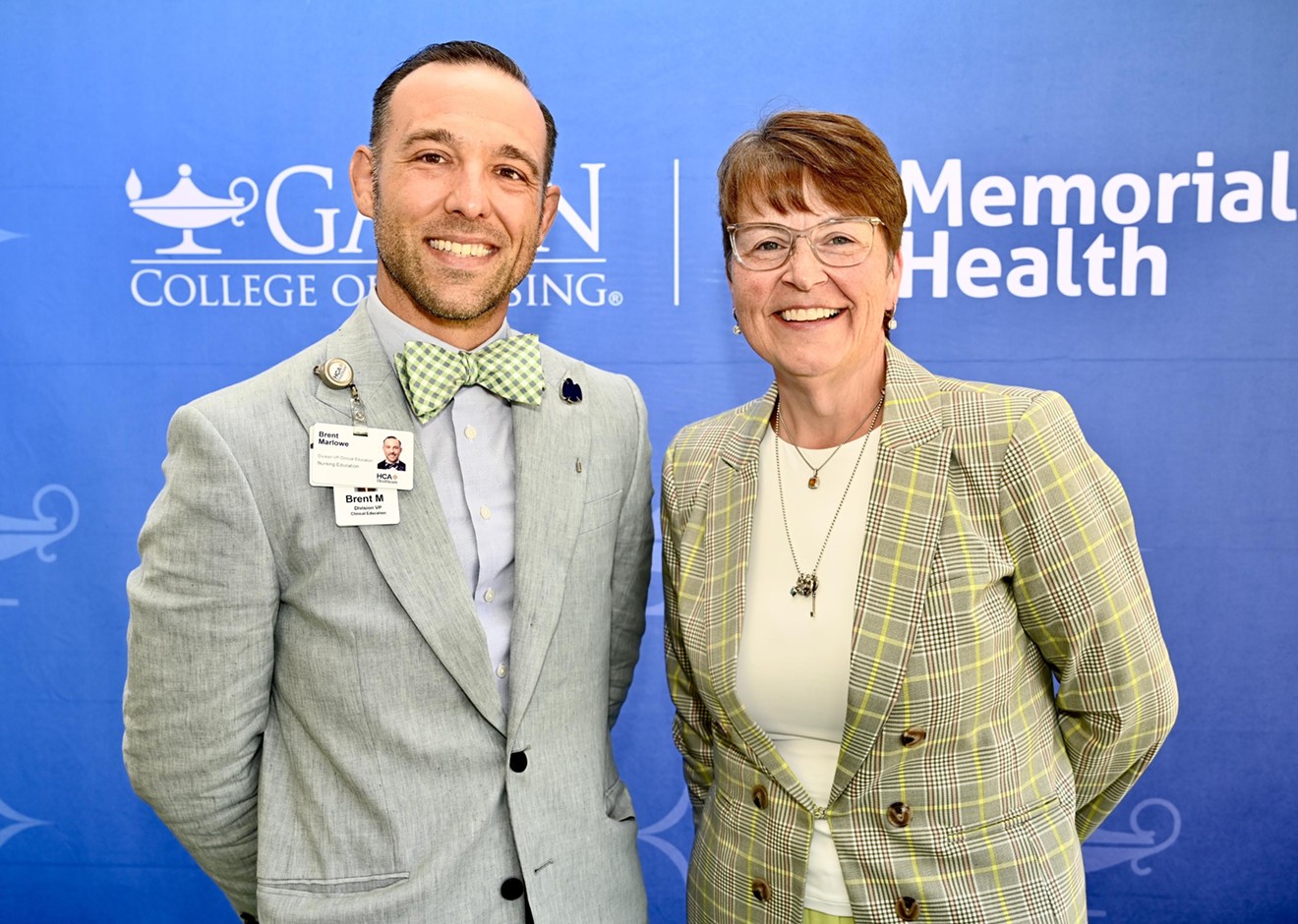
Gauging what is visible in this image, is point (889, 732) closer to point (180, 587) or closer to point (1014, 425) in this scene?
point (1014, 425)

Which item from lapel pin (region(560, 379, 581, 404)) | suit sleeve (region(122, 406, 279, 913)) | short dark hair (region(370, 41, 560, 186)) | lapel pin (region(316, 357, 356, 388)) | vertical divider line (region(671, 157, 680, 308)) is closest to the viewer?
suit sleeve (region(122, 406, 279, 913))

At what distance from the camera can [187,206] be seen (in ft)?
9.83

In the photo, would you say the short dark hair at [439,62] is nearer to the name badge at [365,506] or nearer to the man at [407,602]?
the man at [407,602]

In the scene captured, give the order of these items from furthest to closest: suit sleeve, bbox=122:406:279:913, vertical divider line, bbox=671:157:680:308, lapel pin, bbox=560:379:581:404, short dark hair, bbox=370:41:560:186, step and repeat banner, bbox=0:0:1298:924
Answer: vertical divider line, bbox=671:157:680:308, step and repeat banner, bbox=0:0:1298:924, lapel pin, bbox=560:379:581:404, short dark hair, bbox=370:41:560:186, suit sleeve, bbox=122:406:279:913

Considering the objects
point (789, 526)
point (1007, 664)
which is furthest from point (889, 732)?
point (789, 526)

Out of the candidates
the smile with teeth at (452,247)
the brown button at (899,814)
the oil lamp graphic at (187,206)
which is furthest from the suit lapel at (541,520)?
the oil lamp graphic at (187,206)

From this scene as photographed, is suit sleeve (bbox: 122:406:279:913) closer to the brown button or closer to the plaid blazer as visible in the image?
the plaid blazer

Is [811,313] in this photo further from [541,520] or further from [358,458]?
[358,458]

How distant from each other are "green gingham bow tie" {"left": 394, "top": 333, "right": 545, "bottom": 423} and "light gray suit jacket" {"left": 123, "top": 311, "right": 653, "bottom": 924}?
4 cm

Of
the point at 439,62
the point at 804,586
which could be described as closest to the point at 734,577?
the point at 804,586

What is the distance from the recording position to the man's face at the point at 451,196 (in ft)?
5.28

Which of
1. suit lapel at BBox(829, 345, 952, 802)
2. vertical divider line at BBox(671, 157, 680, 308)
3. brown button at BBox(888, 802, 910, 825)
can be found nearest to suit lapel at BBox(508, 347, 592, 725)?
suit lapel at BBox(829, 345, 952, 802)

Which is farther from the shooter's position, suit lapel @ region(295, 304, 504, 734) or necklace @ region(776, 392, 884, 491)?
necklace @ region(776, 392, 884, 491)

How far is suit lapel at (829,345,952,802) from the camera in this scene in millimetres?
1583
